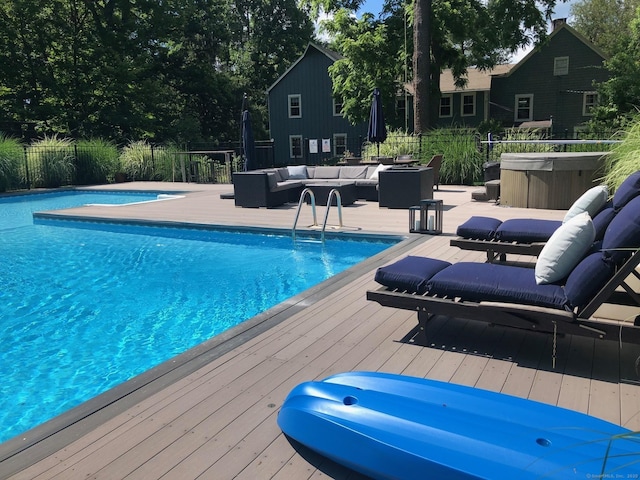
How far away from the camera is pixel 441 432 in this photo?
5.85 ft

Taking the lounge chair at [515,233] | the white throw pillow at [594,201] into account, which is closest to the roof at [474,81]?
the lounge chair at [515,233]

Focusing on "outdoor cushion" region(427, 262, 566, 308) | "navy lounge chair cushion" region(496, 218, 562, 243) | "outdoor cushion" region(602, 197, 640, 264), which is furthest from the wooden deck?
"navy lounge chair cushion" region(496, 218, 562, 243)

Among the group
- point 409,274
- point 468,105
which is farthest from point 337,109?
point 409,274

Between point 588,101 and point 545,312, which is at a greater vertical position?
point 588,101

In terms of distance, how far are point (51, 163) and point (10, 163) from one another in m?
1.53

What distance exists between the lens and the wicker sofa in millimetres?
10258

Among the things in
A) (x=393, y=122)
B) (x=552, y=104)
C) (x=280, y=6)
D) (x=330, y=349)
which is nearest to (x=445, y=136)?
(x=393, y=122)

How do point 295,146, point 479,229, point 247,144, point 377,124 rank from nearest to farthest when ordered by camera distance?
1. point 479,229
2. point 247,144
3. point 377,124
4. point 295,146

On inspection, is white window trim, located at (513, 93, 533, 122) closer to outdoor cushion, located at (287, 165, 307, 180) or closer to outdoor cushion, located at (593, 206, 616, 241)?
outdoor cushion, located at (287, 165, 307, 180)

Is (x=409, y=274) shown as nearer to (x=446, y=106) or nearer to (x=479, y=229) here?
(x=479, y=229)

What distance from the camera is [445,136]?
13672mm

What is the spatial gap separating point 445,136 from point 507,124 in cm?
1386

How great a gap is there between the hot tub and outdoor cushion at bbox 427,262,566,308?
18.7ft

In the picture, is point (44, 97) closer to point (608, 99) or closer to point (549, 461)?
point (608, 99)
